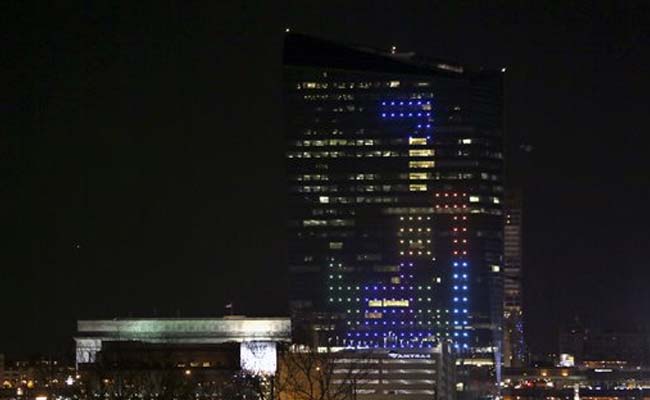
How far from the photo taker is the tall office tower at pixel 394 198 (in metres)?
96.8

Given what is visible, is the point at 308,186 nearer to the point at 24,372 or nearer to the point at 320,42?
the point at 320,42

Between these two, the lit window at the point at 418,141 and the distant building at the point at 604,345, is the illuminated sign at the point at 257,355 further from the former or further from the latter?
the distant building at the point at 604,345

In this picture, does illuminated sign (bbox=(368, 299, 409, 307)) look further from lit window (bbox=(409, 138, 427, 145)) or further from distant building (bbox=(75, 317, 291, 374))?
lit window (bbox=(409, 138, 427, 145))

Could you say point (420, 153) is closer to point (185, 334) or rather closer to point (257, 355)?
point (185, 334)

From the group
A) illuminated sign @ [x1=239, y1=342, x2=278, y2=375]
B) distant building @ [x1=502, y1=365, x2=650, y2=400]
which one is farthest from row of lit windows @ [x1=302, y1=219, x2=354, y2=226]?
illuminated sign @ [x1=239, y1=342, x2=278, y2=375]

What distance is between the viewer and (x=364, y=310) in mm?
97250

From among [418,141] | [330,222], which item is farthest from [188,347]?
[418,141]

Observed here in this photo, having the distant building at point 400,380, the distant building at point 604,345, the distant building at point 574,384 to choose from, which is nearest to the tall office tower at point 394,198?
the distant building at point 574,384

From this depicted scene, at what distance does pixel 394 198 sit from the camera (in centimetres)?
9856

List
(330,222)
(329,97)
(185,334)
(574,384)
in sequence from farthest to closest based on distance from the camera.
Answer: (329,97)
(330,222)
(185,334)
(574,384)

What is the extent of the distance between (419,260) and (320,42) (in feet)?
53.9

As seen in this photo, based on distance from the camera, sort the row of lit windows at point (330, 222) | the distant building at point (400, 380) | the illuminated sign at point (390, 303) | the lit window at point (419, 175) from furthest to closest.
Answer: the lit window at point (419, 175) < the row of lit windows at point (330, 222) < the illuminated sign at point (390, 303) < the distant building at point (400, 380)

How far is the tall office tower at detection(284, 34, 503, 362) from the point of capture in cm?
9681

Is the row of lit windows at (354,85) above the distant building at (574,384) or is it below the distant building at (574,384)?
above
